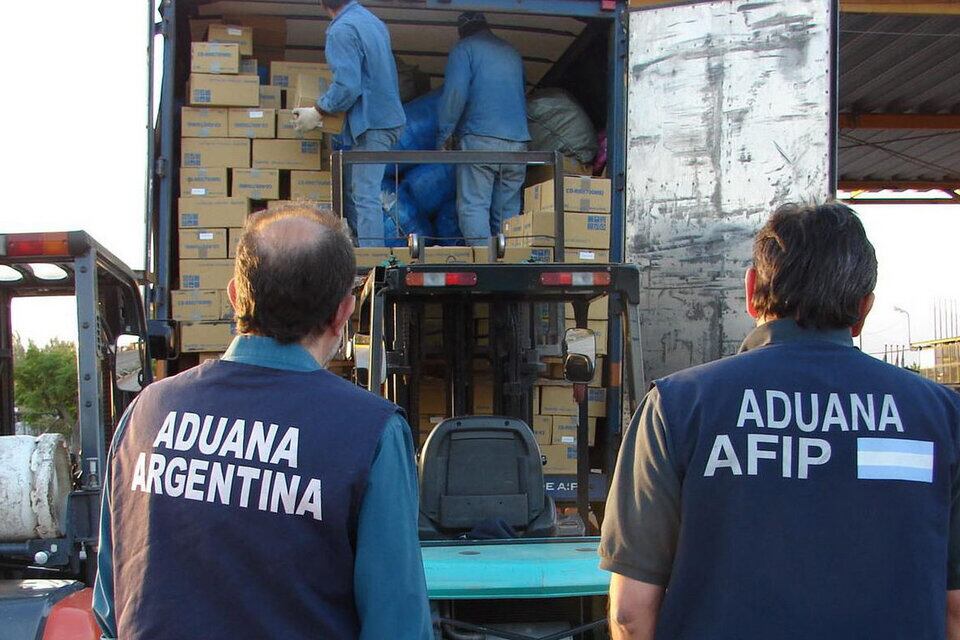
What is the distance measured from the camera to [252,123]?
612 centimetres

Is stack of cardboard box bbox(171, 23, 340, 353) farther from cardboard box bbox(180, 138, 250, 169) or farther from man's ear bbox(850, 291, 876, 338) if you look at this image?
man's ear bbox(850, 291, 876, 338)

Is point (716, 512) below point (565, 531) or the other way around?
the other way around

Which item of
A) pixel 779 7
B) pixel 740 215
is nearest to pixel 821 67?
pixel 779 7

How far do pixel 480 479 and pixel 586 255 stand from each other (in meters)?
1.86

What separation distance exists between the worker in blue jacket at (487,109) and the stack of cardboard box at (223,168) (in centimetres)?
78

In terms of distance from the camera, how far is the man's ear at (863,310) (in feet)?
6.07

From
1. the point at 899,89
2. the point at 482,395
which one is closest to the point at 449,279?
the point at 482,395

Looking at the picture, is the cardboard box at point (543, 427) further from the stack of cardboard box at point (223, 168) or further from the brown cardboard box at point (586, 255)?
the stack of cardboard box at point (223, 168)

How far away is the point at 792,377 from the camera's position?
1.74 metres

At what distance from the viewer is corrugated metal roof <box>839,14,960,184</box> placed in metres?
11.5

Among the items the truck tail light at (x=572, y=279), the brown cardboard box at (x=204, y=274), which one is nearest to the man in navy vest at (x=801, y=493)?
the truck tail light at (x=572, y=279)

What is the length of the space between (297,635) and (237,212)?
183 inches

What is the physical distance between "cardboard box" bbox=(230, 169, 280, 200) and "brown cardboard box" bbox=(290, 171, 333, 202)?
0.10m

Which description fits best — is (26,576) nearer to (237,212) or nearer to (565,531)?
(565,531)
